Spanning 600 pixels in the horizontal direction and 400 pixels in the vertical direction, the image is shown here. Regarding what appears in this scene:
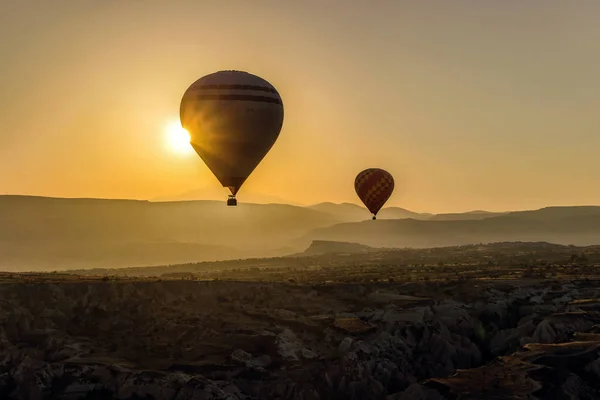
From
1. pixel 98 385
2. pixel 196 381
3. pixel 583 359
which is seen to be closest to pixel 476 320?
pixel 583 359

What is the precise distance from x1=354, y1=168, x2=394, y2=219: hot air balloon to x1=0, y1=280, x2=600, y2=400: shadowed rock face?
44.2 metres

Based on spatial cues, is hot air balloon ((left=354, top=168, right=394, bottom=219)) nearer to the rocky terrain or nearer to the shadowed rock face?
the rocky terrain

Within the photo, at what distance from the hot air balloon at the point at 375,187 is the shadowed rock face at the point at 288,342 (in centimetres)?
4417

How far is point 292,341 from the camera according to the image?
55.3 m

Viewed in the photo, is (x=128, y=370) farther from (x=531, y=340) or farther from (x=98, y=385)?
(x=531, y=340)

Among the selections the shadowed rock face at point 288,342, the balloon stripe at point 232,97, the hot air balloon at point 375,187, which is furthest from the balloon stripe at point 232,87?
the hot air balloon at point 375,187

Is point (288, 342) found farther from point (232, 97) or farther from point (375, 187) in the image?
point (375, 187)

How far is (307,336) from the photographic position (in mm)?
57000

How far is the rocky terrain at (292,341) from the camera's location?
4678cm

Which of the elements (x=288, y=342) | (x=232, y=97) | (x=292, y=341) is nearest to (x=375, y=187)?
(x=232, y=97)

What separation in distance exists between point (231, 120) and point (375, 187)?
1805 inches

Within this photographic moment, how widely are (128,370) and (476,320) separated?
28.9 meters

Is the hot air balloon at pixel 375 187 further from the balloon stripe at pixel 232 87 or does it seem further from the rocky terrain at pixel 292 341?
the balloon stripe at pixel 232 87

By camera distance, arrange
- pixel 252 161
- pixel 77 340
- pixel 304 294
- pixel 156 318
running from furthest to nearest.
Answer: pixel 252 161, pixel 304 294, pixel 156 318, pixel 77 340
